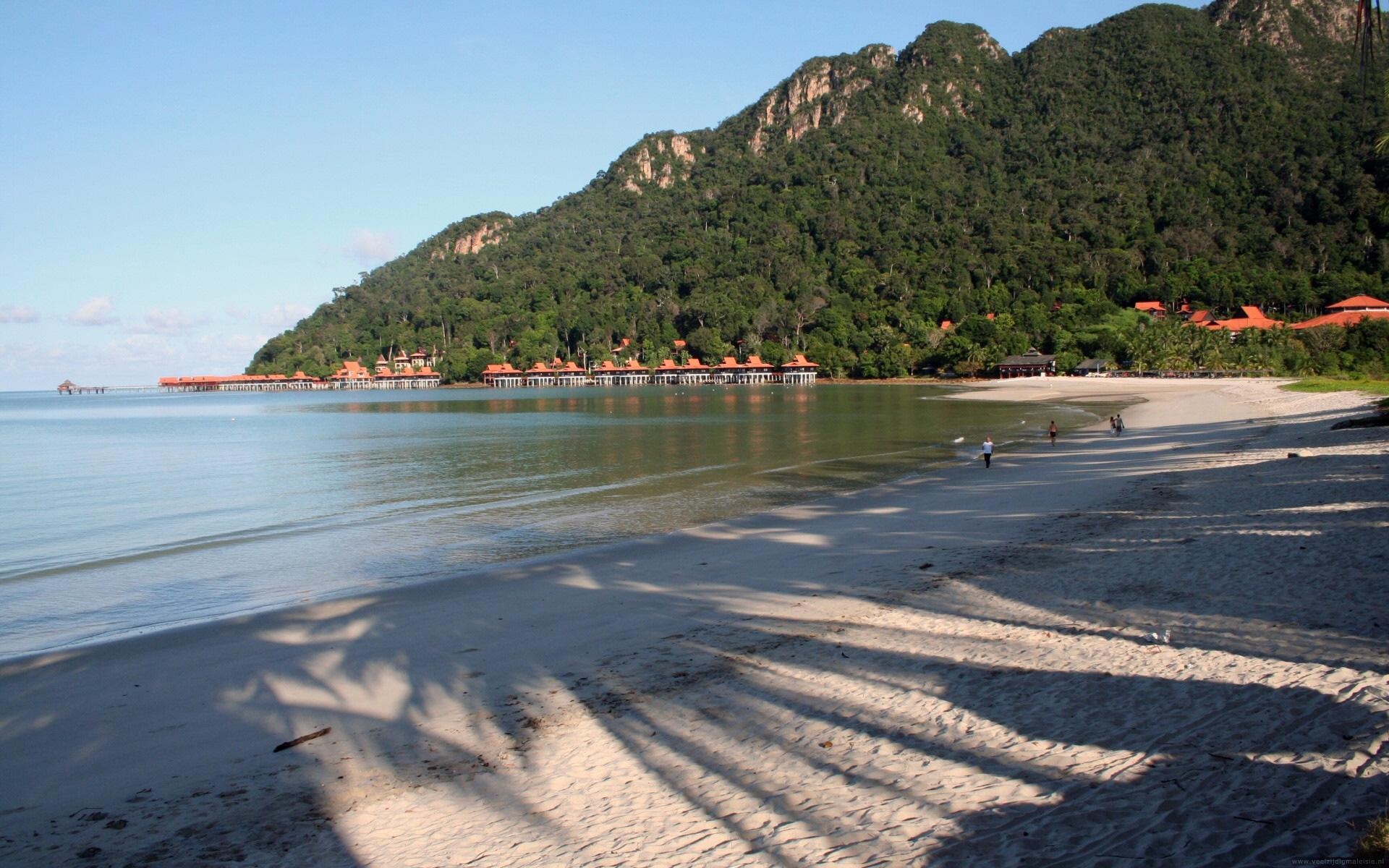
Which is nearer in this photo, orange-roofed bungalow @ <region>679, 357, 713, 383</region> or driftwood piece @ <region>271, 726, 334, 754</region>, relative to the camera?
driftwood piece @ <region>271, 726, 334, 754</region>

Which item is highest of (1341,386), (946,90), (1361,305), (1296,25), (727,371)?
(1296,25)

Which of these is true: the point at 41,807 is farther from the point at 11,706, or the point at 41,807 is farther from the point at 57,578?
the point at 57,578

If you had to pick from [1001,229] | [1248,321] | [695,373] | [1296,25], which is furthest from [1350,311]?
[1296,25]

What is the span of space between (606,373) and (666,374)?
39.3 feet

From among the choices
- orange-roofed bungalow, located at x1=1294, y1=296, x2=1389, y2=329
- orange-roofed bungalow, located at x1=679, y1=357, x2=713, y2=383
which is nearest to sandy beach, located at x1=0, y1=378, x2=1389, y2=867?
orange-roofed bungalow, located at x1=1294, y1=296, x2=1389, y2=329

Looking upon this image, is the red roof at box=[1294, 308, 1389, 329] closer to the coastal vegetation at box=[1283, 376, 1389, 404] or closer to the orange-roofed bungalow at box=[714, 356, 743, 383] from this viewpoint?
the coastal vegetation at box=[1283, 376, 1389, 404]

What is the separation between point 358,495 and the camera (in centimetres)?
2209

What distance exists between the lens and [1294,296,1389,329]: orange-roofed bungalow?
85062 millimetres

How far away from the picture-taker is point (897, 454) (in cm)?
2750

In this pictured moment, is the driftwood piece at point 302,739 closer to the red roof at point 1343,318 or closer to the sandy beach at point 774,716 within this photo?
the sandy beach at point 774,716

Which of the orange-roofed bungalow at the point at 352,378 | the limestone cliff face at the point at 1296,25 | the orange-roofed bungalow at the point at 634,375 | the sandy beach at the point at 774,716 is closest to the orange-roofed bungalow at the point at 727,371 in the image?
the orange-roofed bungalow at the point at 634,375

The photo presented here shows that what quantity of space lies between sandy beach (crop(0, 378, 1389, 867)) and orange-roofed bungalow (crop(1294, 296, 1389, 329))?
3618 inches

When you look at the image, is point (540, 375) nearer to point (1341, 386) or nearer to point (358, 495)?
point (1341, 386)

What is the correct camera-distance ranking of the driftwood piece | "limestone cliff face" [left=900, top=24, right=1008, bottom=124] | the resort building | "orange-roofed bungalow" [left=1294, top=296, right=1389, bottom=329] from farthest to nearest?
1. "limestone cliff face" [left=900, top=24, right=1008, bottom=124]
2. the resort building
3. "orange-roofed bungalow" [left=1294, top=296, right=1389, bottom=329]
4. the driftwood piece
